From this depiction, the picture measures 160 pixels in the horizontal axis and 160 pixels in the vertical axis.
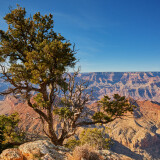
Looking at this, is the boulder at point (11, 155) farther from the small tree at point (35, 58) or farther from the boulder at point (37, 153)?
the small tree at point (35, 58)

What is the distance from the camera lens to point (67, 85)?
11.2 metres

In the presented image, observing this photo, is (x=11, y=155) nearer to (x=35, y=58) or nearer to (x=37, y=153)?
(x=37, y=153)

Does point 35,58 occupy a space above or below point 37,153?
above

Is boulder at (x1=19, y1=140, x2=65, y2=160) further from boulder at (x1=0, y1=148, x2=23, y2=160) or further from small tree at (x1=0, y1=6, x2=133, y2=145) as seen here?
small tree at (x1=0, y1=6, x2=133, y2=145)

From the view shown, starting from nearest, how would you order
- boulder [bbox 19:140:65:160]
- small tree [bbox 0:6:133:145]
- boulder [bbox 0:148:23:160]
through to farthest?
1. boulder [bbox 0:148:23:160]
2. boulder [bbox 19:140:65:160]
3. small tree [bbox 0:6:133:145]

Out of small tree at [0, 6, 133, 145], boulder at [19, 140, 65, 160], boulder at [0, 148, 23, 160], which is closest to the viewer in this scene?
boulder at [0, 148, 23, 160]

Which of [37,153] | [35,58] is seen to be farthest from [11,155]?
[35,58]

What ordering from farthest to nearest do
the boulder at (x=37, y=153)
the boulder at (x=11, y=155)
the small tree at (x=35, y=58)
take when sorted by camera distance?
the small tree at (x=35, y=58), the boulder at (x=37, y=153), the boulder at (x=11, y=155)

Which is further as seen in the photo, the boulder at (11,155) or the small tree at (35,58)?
the small tree at (35,58)

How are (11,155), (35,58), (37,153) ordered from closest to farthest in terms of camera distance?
(11,155), (37,153), (35,58)

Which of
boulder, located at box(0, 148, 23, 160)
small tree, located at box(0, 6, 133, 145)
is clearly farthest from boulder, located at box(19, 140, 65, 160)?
small tree, located at box(0, 6, 133, 145)

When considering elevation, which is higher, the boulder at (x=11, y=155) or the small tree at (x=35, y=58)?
the small tree at (x=35, y=58)

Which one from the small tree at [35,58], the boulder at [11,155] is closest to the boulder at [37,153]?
the boulder at [11,155]

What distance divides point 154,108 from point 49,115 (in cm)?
16656
